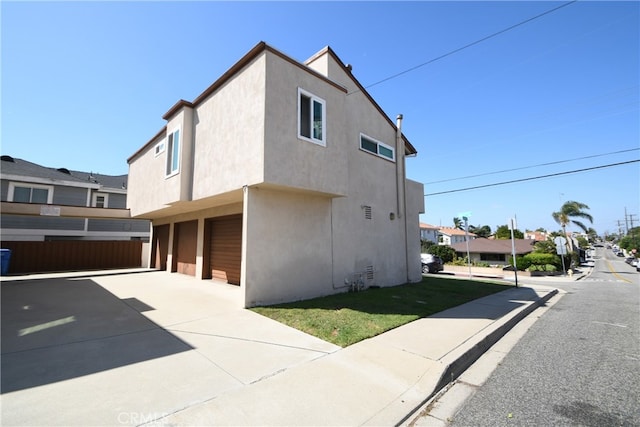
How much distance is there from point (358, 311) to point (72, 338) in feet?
18.1

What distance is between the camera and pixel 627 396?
11.6 ft

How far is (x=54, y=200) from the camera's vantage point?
2116cm

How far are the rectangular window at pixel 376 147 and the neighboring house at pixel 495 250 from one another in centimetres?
3004

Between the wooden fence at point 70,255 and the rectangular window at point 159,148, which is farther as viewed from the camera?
the wooden fence at point 70,255

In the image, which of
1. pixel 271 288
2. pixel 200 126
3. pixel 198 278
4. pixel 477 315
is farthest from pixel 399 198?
pixel 198 278

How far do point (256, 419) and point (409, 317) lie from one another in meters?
4.65

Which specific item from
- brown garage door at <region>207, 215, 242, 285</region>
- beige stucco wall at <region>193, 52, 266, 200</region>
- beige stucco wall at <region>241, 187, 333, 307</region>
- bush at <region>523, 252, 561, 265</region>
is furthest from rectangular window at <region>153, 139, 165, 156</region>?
bush at <region>523, 252, 561, 265</region>

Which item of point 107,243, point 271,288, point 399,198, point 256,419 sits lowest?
point 256,419

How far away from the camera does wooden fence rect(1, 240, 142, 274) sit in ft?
49.4

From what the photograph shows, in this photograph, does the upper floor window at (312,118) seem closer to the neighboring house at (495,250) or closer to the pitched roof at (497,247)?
the neighboring house at (495,250)

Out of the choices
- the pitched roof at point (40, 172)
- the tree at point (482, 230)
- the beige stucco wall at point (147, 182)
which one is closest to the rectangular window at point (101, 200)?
the pitched roof at point (40, 172)

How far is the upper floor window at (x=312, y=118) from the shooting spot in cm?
807

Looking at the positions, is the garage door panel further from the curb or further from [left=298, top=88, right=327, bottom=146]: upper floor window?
the curb

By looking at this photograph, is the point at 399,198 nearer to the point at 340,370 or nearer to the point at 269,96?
the point at 269,96
